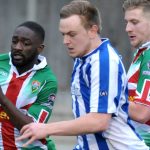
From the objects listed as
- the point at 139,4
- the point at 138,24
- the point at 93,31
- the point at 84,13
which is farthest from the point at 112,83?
the point at 139,4

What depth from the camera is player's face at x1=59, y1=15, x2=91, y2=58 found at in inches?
223

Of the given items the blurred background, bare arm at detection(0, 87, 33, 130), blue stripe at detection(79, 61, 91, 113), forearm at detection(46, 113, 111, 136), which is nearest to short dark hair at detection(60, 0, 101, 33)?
blue stripe at detection(79, 61, 91, 113)

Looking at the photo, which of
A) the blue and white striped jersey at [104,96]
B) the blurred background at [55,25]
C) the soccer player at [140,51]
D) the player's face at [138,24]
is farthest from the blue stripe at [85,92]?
the blurred background at [55,25]

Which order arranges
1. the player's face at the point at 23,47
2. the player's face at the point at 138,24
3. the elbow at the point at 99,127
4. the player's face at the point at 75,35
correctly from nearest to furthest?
1. the elbow at the point at 99,127
2. the player's face at the point at 75,35
3. the player's face at the point at 138,24
4. the player's face at the point at 23,47

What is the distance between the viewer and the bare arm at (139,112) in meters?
6.10

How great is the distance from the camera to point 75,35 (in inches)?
223

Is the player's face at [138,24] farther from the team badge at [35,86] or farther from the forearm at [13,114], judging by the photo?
the forearm at [13,114]

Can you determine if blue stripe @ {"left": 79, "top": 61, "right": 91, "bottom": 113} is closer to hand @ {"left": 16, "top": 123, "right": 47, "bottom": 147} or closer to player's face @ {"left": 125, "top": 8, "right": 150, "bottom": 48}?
hand @ {"left": 16, "top": 123, "right": 47, "bottom": 147}

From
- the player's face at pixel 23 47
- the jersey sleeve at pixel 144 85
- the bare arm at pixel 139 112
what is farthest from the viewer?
the player's face at pixel 23 47

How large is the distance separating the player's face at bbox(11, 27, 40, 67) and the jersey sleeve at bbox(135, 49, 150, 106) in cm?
95

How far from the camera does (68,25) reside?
5664 mm

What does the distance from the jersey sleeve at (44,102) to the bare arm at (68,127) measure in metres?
1.28

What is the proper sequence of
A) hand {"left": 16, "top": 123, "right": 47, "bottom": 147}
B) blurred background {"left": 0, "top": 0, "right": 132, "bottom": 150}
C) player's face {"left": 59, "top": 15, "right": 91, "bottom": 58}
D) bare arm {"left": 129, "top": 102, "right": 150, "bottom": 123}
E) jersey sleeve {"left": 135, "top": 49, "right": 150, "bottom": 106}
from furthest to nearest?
blurred background {"left": 0, "top": 0, "right": 132, "bottom": 150} < jersey sleeve {"left": 135, "top": 49, "right": 150, "bottom": 106} < bare arm {"left": 129, "top": 102, "right": 150, "bottom": 123} < player's face {"left": 59, "top": 15, "right": 91, "bottom": 58} < hand {"left": 16, "top": 123, "right": 47, "bottom": 147}

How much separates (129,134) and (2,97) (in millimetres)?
1045
